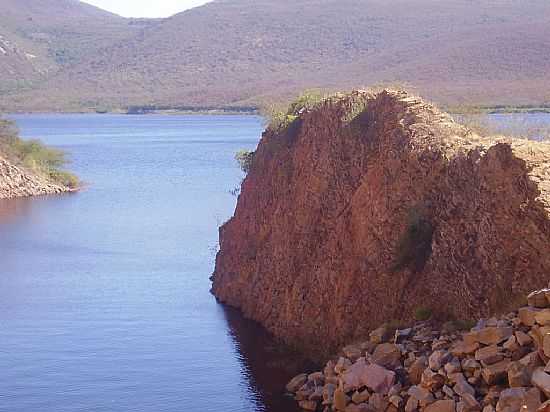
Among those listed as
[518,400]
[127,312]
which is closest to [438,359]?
[518,400]

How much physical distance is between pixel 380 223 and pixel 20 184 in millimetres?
53985

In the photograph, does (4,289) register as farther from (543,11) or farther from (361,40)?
(361,40)

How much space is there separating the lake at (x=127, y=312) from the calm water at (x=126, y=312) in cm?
5

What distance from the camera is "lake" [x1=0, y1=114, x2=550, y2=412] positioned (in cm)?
2444

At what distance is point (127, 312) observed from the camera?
33000mm

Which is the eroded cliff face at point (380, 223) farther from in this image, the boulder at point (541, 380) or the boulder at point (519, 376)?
the boulder at point (541, 380)

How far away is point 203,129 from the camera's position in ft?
458

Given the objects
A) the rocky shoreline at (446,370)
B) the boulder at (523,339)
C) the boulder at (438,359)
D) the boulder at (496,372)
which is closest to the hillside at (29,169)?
the rocky shoreline at (446,370)

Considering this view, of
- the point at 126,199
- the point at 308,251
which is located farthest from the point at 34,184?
the point at 308,251

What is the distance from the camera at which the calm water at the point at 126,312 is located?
80.2ft

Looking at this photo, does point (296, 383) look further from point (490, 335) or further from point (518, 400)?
point (518, 400)

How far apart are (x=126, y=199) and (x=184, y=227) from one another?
14.7m

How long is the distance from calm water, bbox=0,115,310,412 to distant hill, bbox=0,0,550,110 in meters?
26.0

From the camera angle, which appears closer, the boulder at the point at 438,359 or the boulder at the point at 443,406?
the boulder at the point at 443,406
